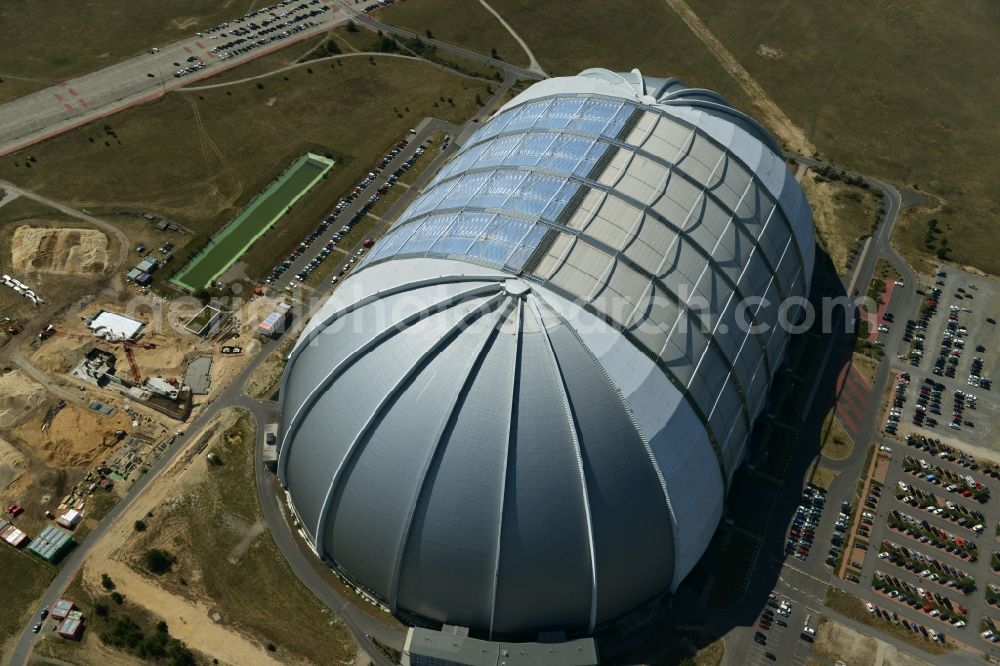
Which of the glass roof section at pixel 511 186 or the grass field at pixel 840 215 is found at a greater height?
the grass field at pixel 840 215

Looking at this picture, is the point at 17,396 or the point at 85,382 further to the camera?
the point at 85,382

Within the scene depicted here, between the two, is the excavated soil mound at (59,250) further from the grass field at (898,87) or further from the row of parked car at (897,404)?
the grass field at (898,87)

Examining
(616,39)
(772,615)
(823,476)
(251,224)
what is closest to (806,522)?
(823,476)

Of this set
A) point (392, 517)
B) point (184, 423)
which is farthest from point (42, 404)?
point (392, 517)

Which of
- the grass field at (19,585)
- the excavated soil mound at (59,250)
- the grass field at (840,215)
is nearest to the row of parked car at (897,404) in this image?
the grass field at (840,215)

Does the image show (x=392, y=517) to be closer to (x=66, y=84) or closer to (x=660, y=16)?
(x=66, y=84)

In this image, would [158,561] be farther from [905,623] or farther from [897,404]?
[897,404]
